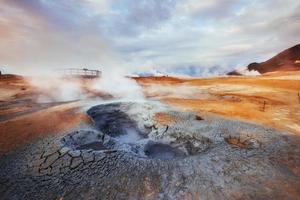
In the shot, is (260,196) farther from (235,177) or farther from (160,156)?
(160,156)

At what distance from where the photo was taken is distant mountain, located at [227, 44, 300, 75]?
26969mm

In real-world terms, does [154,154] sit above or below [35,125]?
below

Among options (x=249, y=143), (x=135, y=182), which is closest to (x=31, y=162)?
(x=135, y=182)

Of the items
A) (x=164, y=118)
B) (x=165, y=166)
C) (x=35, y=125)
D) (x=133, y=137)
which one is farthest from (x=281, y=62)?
(x=35, y=125)

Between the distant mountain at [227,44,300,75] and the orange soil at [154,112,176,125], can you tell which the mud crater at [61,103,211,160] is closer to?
the orange soil at [154,112,176,125]

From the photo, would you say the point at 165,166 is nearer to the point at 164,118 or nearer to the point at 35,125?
the point at 164,118

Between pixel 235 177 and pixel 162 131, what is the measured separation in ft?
8.03

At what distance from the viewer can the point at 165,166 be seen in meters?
3.64

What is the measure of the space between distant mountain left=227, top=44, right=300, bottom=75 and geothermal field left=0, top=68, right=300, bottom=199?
24965 mm

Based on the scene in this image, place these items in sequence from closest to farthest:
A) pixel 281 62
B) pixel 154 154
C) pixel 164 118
Result: 1. pixel 154 154
2. pixel 164 118
3. pixel 281 62

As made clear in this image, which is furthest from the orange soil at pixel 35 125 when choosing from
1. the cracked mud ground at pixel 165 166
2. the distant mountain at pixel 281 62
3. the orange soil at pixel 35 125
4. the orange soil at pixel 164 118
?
the distant mountain at pixel 281 62

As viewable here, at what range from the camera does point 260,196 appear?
290 cm

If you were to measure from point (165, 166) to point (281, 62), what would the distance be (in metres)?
31.9

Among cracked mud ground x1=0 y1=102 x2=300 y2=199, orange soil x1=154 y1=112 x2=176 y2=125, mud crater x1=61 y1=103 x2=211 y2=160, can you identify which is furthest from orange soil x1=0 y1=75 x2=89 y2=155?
orange soil x1=154 y1=112 x2=176 y2=125
